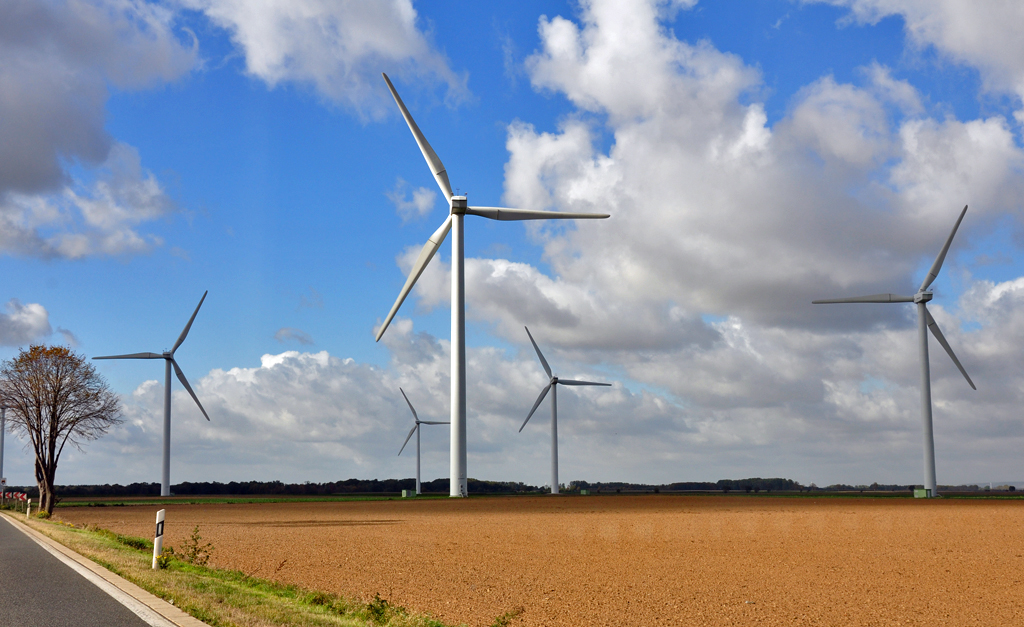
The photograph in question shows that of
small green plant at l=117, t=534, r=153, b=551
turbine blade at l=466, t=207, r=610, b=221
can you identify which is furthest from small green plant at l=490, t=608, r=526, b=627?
turbine blade at l=466, t=207, r=610, b=221

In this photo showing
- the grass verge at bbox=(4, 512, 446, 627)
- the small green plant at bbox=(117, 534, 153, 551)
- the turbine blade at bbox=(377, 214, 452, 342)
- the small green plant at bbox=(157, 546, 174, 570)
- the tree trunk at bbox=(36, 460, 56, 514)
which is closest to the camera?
the grass verge at bbox=(4, 512, 446, 627)

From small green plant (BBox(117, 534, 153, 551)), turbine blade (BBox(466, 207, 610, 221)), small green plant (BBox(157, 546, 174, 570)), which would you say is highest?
turbine blade (BBox(466, 207, 610, 221))

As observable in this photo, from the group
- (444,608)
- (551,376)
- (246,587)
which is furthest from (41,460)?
(551,376)

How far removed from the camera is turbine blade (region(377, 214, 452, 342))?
75625 mm

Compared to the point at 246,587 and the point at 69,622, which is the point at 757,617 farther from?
the point at 69,622

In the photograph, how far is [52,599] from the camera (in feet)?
51.7

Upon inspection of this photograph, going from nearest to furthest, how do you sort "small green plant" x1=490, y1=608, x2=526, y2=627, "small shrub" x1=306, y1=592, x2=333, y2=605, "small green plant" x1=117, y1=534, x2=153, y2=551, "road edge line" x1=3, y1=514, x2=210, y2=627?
1. "road edge line" x1=3, y1=514, x2=210, y2=627
2. "small green plant" x1=490, y1=608, x2=526, y2=627
3. "small shrub" x1=306, y1=592, x2=333, y2=605
4. "small green plant" x1=117, y1=534, x2=153, y2=551

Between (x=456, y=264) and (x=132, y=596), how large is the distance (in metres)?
64.1

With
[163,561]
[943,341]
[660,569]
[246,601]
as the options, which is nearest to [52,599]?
[246,601]

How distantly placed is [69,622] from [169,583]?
4419 millimetres

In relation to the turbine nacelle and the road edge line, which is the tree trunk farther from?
the road edge line

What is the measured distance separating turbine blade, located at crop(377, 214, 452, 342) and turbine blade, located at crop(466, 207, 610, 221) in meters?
3.10

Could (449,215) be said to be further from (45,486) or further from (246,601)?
(246,601)

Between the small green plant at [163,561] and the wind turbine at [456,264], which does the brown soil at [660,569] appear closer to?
the small green plant at [163,561]
